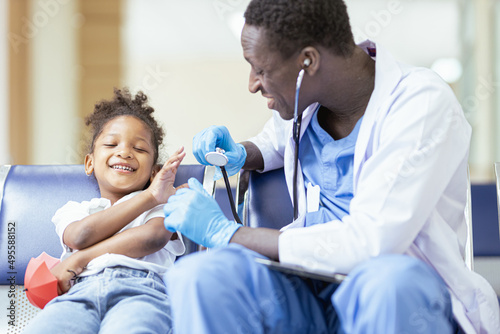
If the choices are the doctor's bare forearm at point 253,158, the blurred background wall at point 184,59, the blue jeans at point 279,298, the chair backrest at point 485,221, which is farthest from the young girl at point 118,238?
the blurred background wall at point 184,59

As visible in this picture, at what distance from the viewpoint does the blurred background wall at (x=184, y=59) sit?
449 centimetres

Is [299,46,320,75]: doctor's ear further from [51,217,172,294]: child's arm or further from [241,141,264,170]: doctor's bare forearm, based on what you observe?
[51,217,172,294]: child's arm

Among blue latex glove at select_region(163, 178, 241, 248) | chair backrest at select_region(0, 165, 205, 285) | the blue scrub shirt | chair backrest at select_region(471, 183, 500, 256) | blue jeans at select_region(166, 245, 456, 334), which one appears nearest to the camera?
blue jeans at select_region(166, 245, 456, 334)

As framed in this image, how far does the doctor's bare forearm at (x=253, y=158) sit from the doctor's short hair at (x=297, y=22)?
43 centimetres

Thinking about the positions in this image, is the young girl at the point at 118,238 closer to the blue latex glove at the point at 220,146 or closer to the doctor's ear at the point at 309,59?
the blue latex glove at the point at 220,146

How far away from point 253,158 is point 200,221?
0.47m

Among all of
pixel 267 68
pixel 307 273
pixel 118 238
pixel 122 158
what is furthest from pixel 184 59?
pixel 307 273

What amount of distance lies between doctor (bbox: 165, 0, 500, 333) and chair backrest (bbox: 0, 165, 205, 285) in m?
0.55

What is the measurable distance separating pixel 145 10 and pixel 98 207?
3.39 meters

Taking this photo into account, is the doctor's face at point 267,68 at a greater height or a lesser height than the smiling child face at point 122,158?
greater

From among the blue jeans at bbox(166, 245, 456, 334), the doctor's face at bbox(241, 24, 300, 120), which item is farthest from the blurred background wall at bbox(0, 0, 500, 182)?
the blue jeans at bbox(166, 245, 456, 334)

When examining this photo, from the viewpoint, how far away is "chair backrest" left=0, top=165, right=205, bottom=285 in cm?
178

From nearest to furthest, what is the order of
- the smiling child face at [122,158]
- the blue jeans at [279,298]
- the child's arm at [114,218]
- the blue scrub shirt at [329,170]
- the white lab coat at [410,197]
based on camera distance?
the blue jeans at [279,298] → the white lab coat at [410,197] → the blue scrub shirt at [329,170] → the child's arm at [114,218] → the smiling child face at [122,158]

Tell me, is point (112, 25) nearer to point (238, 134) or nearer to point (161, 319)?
point (238, 134)
